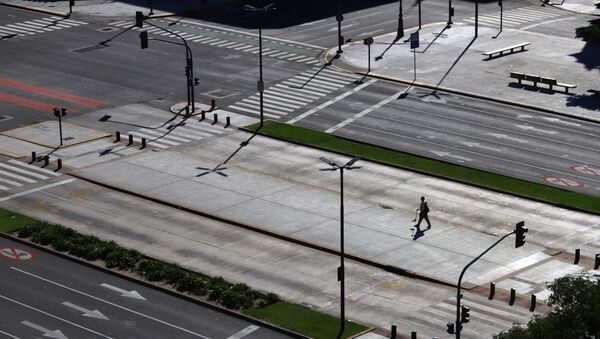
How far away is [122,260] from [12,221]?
35.6 ft

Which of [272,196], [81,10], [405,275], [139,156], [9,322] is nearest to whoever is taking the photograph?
[9,322]


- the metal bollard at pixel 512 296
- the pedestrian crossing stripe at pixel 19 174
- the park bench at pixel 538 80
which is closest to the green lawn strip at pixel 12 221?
the pedestrian crossing stripe at pixel 19 174

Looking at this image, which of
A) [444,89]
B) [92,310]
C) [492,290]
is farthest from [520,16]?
[92,310]

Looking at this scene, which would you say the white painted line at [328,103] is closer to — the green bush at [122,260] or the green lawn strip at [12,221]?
the green lawn strip at [12,221]

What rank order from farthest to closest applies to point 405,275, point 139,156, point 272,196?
point 139,156 → point 272,196 → point 405,275

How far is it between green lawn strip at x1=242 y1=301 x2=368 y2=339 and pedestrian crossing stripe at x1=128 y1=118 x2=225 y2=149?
3038 cm

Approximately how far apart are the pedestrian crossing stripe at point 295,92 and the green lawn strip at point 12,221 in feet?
87.9

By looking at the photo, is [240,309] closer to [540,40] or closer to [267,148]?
[267,148]

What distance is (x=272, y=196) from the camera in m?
87.7

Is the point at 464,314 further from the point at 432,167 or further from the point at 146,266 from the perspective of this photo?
the point at 432,167

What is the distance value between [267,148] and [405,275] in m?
25.4

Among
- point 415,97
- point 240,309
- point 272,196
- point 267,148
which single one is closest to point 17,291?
point 240,309

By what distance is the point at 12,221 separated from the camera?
8306 cm

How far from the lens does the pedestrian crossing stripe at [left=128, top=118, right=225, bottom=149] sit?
325ft
